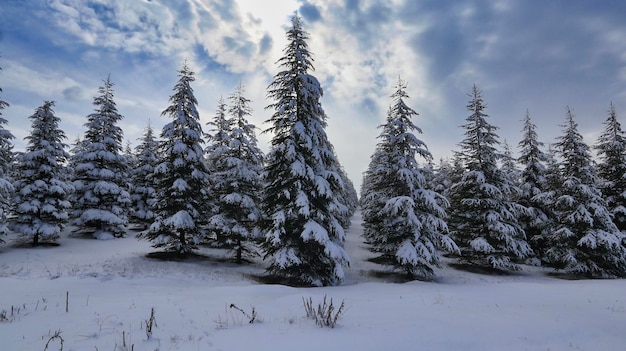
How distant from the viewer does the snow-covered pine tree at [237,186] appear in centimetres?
1855

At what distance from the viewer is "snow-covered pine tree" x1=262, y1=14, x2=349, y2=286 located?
14.4 metres

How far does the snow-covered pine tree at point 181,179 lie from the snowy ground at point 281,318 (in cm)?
510

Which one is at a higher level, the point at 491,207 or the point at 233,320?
the point at 491,207

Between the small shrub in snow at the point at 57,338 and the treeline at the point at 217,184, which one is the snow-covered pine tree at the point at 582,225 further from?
the small shrub in snow at the point at 57,338

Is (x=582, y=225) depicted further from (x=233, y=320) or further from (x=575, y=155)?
(x=233, y=320)

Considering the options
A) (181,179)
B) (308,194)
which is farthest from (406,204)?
(181,179)

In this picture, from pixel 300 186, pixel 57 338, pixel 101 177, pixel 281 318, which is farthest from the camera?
pixel 101 177

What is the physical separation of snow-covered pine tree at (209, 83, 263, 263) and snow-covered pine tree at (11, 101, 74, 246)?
11279 mm

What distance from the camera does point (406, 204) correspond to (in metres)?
17.1

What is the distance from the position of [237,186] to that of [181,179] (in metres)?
3.42

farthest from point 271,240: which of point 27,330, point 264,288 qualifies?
point 27,330

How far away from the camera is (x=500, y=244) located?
2106 cm

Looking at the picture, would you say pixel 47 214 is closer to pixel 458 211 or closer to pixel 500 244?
pixel 458 211

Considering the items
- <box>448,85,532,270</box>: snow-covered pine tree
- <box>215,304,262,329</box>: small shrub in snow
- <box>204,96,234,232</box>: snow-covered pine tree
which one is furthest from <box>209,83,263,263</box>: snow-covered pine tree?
<box>448,85,532,270</box>: snow-covered pine tree
